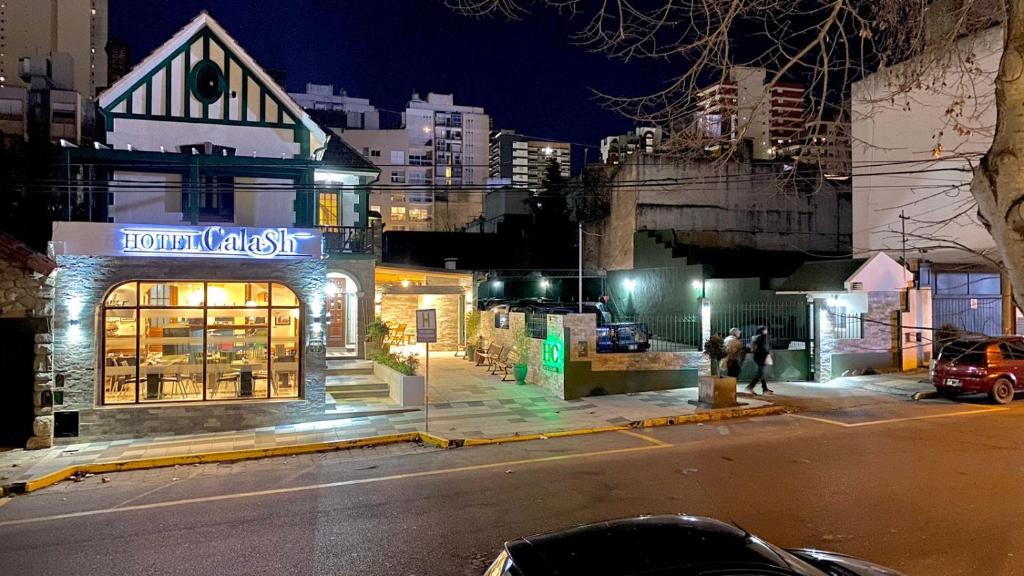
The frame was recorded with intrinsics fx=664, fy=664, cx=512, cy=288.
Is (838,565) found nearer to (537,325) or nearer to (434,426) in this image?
(434,426)

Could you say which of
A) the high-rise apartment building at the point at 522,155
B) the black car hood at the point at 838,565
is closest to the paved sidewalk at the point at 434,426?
the black car hood at the point at 838,565

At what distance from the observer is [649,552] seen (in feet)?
11.8

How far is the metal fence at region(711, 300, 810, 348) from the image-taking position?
786 inches

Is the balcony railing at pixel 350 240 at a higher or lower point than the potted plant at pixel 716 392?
higher

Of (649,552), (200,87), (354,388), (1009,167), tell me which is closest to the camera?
(649,552)

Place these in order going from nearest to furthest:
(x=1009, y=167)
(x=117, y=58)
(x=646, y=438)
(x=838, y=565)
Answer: (x=1009, y=167)
(x=838, y=565)
(x=646, y=438)
(x=117, y=58)

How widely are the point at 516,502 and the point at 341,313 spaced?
15.8m

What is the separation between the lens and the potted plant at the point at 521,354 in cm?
1912

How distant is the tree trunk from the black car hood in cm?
211

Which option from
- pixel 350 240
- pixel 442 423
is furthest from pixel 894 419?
pixel 350 240

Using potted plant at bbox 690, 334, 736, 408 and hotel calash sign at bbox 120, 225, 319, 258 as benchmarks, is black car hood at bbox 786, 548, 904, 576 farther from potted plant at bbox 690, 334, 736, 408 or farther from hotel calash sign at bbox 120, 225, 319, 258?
hotel calash sign at bbox 120, 225, 319, 258

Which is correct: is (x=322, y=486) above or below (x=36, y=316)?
below

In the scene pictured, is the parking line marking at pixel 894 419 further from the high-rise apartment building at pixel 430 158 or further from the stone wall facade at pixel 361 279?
the high-rise apartment building at pixel 430 158

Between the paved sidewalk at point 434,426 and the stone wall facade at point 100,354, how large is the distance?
1.28 feet
